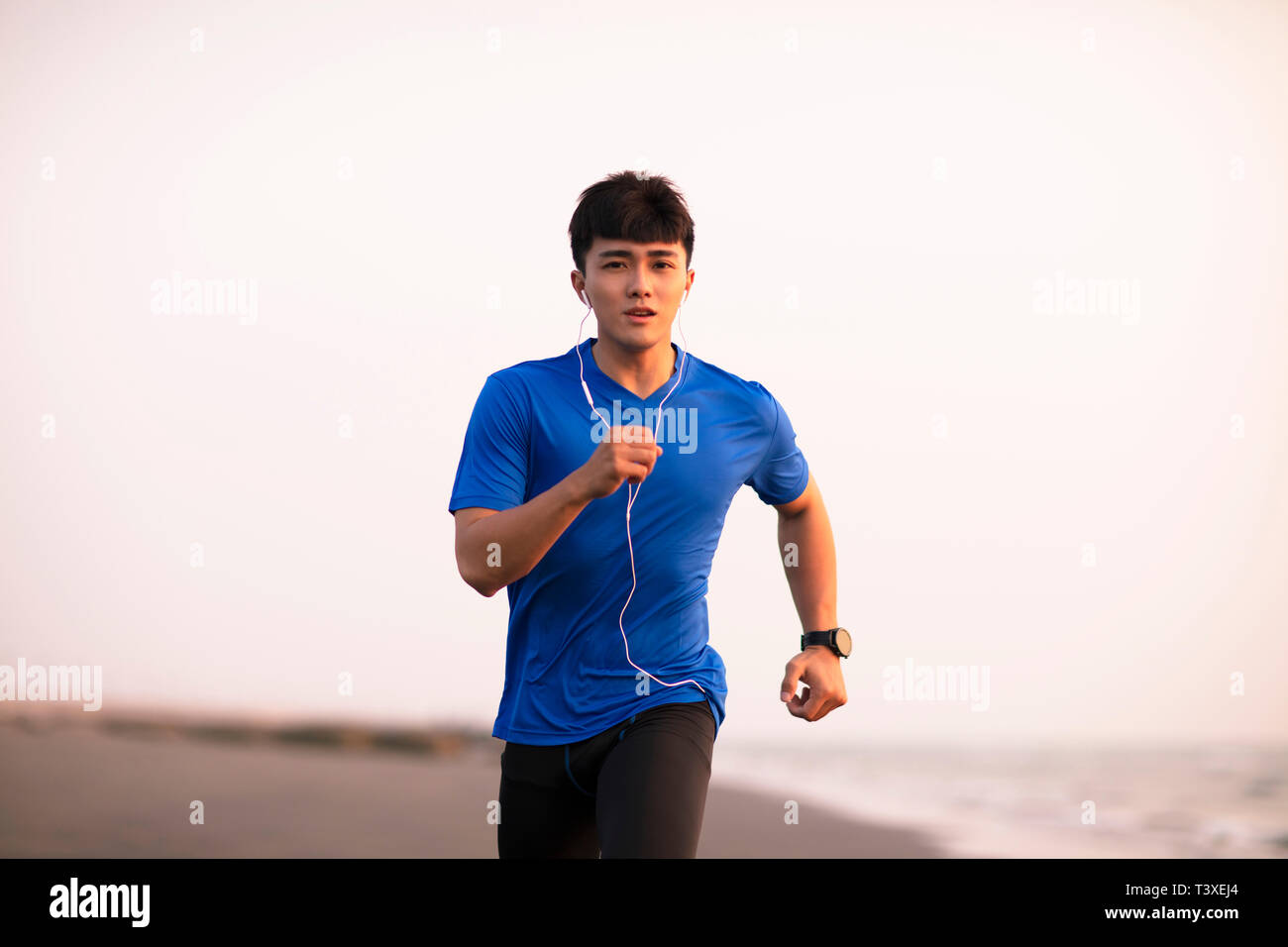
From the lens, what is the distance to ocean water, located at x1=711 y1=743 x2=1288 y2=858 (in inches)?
372

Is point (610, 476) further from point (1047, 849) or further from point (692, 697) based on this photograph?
point (1047, 849)

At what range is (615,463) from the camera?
245 cm

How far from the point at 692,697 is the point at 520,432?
2.40 feet

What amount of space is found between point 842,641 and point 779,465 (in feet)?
1.65

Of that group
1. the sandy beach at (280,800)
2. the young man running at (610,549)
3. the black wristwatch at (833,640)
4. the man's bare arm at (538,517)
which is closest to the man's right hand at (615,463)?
the man's bare arm at (538,517)

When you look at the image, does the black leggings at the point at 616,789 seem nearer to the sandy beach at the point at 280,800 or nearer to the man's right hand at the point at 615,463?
the man's right hand at the point at 615,463

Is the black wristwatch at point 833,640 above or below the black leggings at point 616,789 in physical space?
above

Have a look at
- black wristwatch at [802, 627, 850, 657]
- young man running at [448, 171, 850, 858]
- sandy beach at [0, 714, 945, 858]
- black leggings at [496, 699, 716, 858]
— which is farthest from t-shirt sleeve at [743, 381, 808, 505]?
sandy beach at [0, 714, 945, 858]

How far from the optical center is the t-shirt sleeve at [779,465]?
3186mm

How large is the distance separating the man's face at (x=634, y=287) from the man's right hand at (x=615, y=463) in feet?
1.54

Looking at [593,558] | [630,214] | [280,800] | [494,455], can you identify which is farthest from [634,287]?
[280,800]

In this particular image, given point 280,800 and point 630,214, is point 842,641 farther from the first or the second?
point 280,800

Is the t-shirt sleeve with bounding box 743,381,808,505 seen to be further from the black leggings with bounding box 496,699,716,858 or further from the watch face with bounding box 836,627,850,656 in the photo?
the black leggings with bounding box 496,699,716,858

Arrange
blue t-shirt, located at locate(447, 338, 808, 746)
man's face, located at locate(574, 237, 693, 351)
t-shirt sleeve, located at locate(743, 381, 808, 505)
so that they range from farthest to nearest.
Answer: t-shirt sleeve, located at locate(743, 381, 808, 505) → man's face, located at locate(574, 237, 693, 351) → blue t-shirt, located at locate(447, 338, 808, 746)
